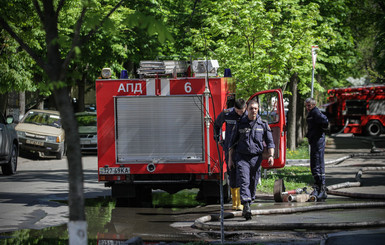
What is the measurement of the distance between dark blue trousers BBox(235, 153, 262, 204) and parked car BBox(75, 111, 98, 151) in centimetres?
1622

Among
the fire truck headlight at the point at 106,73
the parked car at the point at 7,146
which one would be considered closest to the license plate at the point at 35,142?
the parked car at the point at 7,146

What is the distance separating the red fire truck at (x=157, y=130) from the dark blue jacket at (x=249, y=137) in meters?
1.13

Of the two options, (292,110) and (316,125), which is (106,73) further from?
(292,110)

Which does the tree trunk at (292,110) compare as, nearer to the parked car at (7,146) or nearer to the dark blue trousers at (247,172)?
the parked car at (7,146)

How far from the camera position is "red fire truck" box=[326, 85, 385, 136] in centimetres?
4234

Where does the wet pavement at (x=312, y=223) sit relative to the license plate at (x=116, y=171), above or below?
below

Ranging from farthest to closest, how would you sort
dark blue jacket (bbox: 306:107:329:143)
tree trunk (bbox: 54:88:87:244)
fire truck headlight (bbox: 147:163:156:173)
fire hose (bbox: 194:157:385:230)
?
dark blue jacket (bbox: 306:107:329:143), fire truck headlight (bbox: 147:163:156:173), fire hose (bbox: 194:157:385:230), tree trunk (bbox: 54:88:87:244)

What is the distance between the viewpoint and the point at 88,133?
27.7 m

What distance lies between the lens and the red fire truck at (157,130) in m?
12.4

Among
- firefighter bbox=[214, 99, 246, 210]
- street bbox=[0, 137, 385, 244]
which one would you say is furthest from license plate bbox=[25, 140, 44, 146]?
firefighter bbox=[214, 99, 246, 210]

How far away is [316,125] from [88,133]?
52.6 ft

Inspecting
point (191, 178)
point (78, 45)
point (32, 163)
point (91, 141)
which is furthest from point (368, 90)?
point (78, 45)

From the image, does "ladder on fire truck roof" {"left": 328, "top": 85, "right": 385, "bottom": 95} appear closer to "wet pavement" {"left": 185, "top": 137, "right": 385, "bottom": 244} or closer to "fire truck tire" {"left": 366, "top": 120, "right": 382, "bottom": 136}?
"fire truck tire" {"left": 366, "top": 120, "right": 382, "bottom": 136}

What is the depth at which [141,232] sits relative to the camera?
31.7 feet
